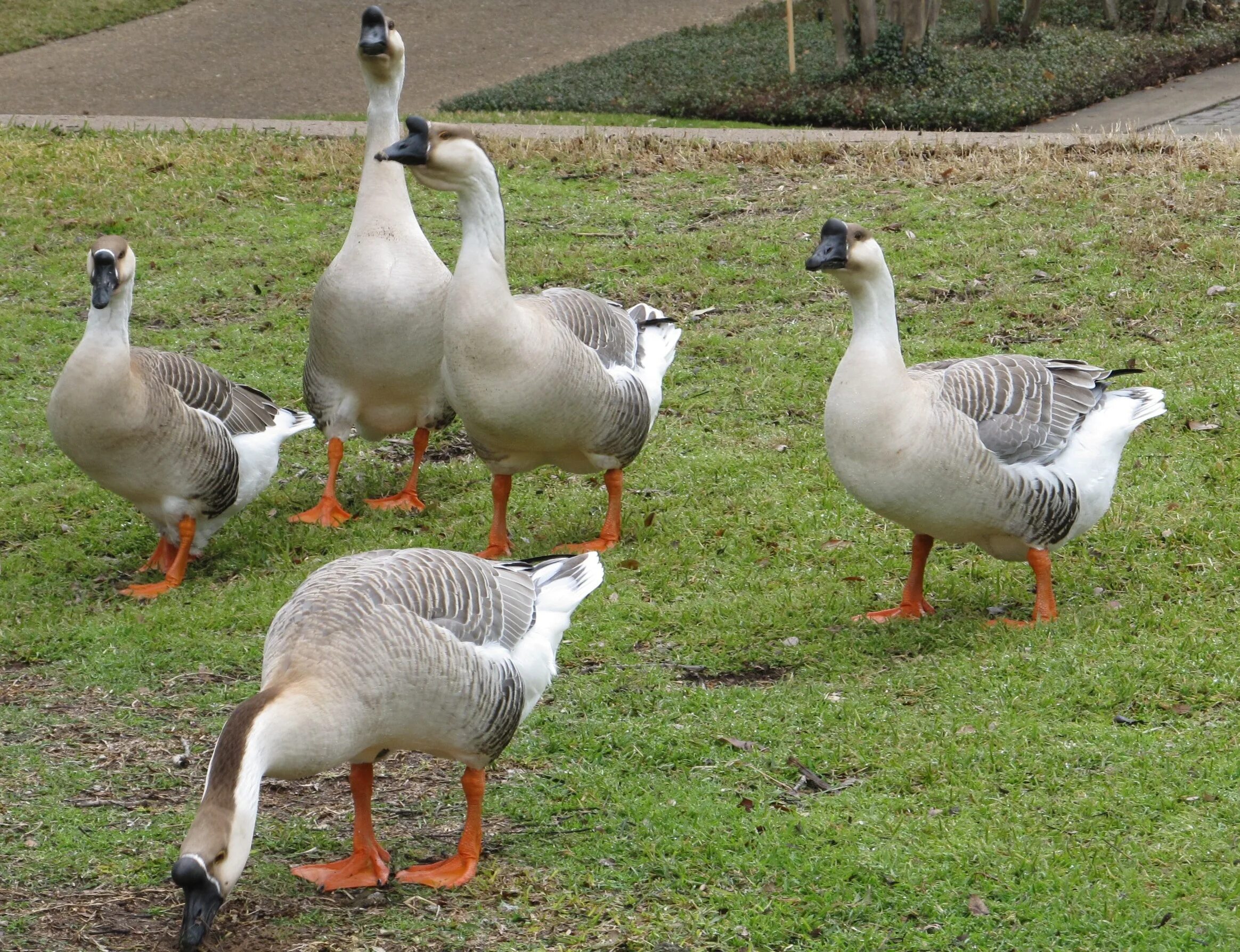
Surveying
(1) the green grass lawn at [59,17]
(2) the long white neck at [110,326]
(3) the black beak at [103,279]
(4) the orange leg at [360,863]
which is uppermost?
(1) the green grass lawn at [59,17]

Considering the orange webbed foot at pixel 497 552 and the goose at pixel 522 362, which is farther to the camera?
the orange webbed foot at pixel 497 552

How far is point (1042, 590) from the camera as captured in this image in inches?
230

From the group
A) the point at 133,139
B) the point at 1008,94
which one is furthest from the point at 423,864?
the point at 1008,94

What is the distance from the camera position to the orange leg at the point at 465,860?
4.20 metres

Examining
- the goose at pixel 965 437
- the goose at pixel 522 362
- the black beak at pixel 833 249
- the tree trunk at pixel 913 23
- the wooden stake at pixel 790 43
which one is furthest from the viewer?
the tree trunk at pixel 913 23

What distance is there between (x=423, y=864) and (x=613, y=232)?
7772 mm

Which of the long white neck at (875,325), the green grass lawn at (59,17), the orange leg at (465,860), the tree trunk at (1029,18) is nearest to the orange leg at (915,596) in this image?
the long white neck at (875,325)

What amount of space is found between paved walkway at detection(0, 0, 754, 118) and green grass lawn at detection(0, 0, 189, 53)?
0.83 feet

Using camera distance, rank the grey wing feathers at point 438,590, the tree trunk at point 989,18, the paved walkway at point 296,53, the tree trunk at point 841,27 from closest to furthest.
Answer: the grey wing feathers at point 438,590 < the tree trunk at point 841,27 < the paved walkway at point 296,53 < the tree trunk at point 989,18

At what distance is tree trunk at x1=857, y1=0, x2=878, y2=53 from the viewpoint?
16.5 m

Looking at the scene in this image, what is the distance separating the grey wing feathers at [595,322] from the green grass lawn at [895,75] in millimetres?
8685

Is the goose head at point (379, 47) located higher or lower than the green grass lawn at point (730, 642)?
higher

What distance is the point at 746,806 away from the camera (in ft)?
15.4

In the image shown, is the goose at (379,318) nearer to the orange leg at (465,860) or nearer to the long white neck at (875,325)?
the long white neck at (875,325)
